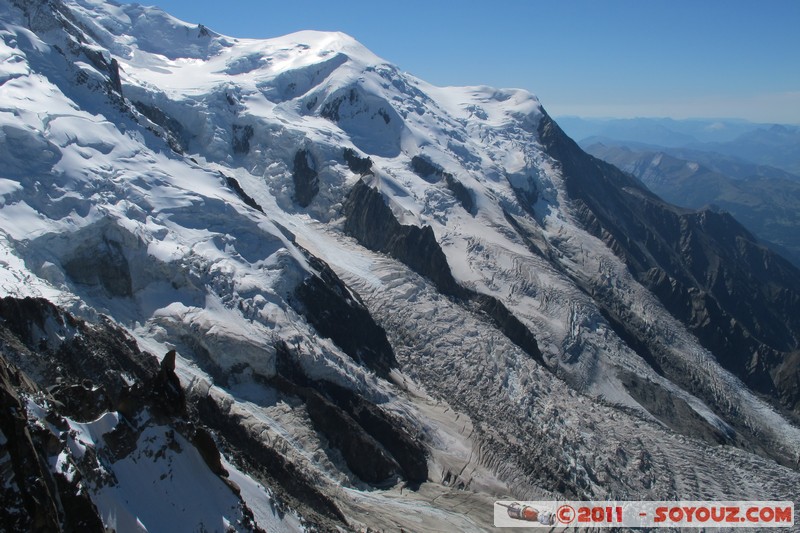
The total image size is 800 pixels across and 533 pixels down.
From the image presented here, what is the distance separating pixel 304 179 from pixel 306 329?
56519mm

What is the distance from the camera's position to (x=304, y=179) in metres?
137

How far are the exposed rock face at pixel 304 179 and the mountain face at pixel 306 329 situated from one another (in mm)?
454

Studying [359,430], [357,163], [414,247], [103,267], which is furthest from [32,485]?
[357,163]

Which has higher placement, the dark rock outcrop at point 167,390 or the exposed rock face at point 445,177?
the exposed rock face at point 445,177

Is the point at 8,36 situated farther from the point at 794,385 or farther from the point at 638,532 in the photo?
the point at 794,385

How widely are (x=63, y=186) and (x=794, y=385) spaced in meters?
149

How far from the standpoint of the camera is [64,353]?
56.8 metres

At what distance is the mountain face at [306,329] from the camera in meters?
41.6

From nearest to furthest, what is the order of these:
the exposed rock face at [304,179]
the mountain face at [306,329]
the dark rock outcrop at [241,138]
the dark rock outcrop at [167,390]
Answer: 1. the dark rock outcrop at [167,390]
2. the mountain face at [306,329]
3. the exposed rock face at [304,179]
4. the dark rock outcrop at [241,138]

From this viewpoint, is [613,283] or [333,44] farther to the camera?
[333,44]

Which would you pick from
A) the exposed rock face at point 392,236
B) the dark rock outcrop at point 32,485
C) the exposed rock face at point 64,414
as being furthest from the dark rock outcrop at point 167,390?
the exposed rock face at point 392,236

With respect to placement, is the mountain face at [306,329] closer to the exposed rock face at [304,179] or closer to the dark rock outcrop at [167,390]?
the dark rock outcrop at [167,390]

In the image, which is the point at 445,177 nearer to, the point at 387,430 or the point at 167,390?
the point at 387,430

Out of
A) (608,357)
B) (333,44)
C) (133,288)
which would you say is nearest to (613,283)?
(608,357)
